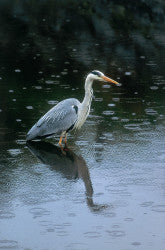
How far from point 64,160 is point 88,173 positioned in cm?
71

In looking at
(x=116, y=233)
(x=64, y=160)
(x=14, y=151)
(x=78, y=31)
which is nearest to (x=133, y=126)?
(x=64, y=160)

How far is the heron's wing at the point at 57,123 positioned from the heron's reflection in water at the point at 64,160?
21 cm

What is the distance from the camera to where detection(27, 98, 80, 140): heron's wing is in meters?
9.75

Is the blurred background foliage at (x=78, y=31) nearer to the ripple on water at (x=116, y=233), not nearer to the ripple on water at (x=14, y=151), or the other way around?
the ripple on water at (x=14, y=151)

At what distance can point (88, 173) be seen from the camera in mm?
8438

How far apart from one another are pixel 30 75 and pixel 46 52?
3.68 meters

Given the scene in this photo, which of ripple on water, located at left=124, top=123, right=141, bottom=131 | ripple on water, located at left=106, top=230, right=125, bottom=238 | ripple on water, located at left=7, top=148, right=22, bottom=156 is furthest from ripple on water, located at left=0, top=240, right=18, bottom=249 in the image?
ripple on water, located at left=124, top=123, right=141, bottom=131

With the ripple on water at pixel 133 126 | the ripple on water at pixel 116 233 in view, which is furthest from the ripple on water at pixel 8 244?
the ripple on water at pixel 133 126

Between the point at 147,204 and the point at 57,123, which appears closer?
the point at 147,204

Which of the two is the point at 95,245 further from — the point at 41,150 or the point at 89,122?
the point at 89,122

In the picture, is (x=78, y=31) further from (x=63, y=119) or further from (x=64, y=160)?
(x=64, y=160)

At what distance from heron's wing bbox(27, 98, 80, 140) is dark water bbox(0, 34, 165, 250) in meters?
0.21

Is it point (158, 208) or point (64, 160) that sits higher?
point (158, 208)

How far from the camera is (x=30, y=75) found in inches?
615
